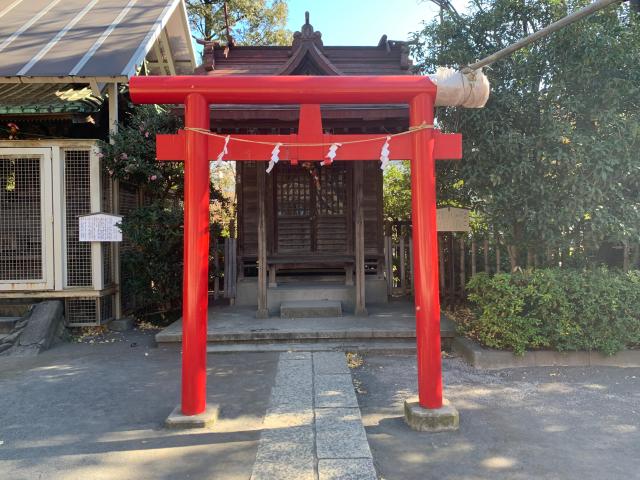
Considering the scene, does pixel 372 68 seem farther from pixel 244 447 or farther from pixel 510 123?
pixel 244 447

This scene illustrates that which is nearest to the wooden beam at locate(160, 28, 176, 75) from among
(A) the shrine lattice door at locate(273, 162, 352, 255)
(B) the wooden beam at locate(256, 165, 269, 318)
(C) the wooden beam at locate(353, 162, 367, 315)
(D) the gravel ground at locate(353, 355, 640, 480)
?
(A) the shrine lattice door at locate(273, 162, 352, 255)

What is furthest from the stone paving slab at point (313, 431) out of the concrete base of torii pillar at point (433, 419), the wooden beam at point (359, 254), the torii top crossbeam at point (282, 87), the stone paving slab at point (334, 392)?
the torii top crossbeam at point (282, 87)

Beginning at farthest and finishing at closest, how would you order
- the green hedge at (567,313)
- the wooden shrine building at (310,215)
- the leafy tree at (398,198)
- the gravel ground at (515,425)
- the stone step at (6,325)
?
the leafy tree at (398,198)
the wooden shrine building at (310,215)
the stone step at (6,325)
the green hedge at (567,313)
the gravel ground at (515,425)

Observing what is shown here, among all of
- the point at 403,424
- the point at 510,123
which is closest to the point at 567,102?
the point at 510,123

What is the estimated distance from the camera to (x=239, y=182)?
9.12 m

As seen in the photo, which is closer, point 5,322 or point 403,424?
point 403,424

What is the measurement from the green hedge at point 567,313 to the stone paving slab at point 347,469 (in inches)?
122

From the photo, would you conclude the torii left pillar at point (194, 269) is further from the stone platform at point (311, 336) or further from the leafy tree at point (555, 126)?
the leafy tree at point (555, 126)

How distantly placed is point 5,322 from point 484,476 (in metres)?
7.37

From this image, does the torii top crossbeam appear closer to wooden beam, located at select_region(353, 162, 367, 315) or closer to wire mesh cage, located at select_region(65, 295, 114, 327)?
wooden beam, located at select_region(353, 162, 367, 315)

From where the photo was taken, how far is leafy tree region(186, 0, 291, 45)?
17797 mm

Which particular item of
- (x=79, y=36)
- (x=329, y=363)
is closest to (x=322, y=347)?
(x=329, y=363)

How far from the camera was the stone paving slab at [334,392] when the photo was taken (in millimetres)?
4180

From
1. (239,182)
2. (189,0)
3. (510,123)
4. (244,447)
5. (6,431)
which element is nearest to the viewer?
(244,447)
